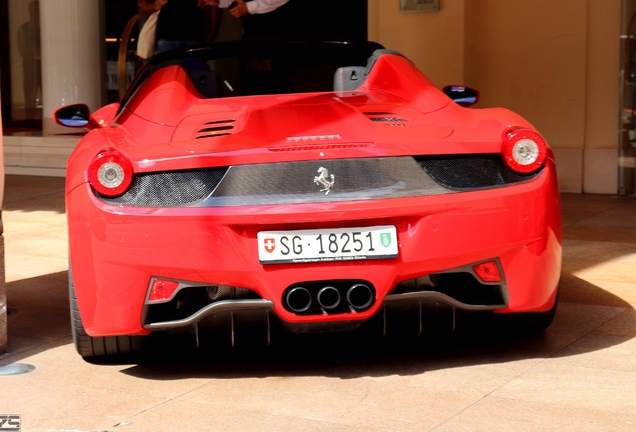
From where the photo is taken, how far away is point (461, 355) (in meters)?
3.90

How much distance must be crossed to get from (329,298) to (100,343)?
0.95m

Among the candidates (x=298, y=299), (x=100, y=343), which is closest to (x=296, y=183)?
(x=298, y=299)

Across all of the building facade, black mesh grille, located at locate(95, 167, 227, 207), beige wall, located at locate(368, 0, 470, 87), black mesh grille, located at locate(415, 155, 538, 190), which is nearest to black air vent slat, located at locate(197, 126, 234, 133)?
black mesh grille, located at locate(95, 167, 227, 207)

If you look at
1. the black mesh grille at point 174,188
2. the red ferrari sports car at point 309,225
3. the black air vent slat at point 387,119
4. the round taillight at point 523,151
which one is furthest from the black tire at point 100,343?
the round taillight at point 523,151

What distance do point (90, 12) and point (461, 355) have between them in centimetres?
1223

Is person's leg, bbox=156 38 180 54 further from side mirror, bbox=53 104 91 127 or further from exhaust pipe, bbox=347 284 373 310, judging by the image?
exhaust pipe, bbox=347 284 373 310

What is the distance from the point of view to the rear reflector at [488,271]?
3590 millimetres

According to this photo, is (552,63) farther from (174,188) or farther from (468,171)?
(174,188)

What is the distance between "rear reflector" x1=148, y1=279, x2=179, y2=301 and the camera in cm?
351

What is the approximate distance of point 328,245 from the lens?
346cm

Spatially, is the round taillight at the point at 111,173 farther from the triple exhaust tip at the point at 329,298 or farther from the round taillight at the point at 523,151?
the round taillight at the point at 523,151

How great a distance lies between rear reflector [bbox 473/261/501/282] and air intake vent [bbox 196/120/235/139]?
3.34ft

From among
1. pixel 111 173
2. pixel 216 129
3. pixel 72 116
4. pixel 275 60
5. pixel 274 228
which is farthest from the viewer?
pixel 275 60

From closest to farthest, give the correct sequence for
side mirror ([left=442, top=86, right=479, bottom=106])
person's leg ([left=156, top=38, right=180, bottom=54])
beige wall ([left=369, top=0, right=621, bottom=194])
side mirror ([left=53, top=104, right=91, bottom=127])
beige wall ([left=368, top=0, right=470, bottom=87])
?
1. side mirror ([left=53, top=104, right=91, bottom=127])
2. side mirror ([left=442, top=86, right=479, bottom=106])
3. person's leg ([left=156, top=38, right=180, bottom=54])
4. beige wall ([left=369, top=0, right=621, bottom=194])
5. beige wall ([left=368, top=0, right=470, bottom=87])
